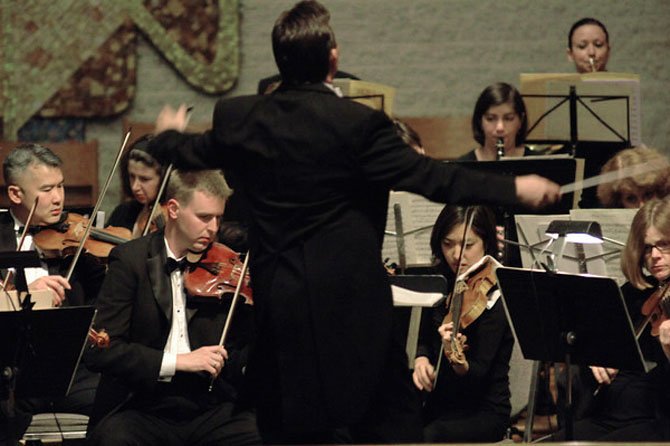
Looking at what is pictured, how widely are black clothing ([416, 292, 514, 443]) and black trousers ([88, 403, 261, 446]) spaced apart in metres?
0.59

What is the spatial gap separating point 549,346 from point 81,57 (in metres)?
A: 4.11

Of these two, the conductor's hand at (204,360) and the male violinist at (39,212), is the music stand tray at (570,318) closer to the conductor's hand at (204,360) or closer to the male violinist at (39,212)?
the conductor's hand at (204,360)

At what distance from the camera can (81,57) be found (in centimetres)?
680

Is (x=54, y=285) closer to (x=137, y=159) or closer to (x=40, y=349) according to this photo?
(x=40, y=349)

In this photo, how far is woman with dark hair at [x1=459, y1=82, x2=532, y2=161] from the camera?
16.9 ft

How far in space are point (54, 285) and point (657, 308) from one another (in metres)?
1.79

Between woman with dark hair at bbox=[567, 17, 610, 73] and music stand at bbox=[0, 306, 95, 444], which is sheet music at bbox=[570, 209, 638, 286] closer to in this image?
music stand at bbox=[0, 306, 95, 444]

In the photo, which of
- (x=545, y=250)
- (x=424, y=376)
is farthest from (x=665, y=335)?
(x=424, y=376)

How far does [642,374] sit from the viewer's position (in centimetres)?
374

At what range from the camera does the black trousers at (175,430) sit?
3477 mm

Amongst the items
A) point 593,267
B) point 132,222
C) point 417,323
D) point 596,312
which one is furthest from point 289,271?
point 132,222

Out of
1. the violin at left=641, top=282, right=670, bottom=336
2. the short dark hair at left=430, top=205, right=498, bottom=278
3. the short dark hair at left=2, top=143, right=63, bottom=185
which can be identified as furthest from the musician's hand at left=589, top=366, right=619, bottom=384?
the short dark hair at left=2, top=143, right=63, bottom=185

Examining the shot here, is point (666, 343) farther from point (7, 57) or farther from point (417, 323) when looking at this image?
point (7, 57)

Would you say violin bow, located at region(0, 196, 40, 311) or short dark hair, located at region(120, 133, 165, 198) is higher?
short dark hair, located at region(120, 133, 165, 198)
